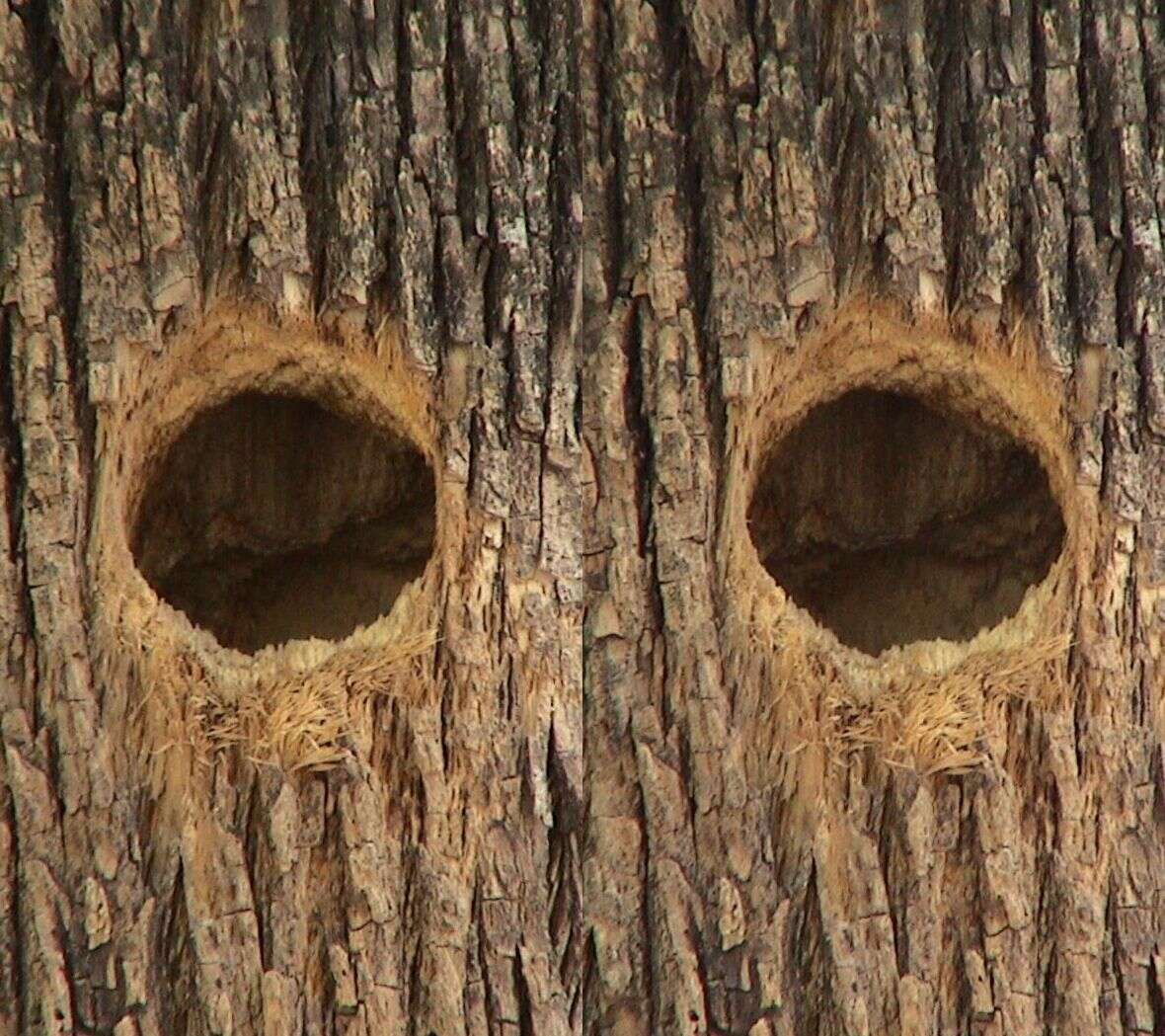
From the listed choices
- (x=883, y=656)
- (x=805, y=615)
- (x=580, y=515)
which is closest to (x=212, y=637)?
(x=580, y=515)

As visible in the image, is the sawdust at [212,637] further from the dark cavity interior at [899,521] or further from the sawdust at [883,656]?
the dark cavity interior at [899,521]

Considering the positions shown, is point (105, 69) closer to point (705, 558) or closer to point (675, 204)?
point (675, 204)

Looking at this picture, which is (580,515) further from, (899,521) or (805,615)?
(899,521)

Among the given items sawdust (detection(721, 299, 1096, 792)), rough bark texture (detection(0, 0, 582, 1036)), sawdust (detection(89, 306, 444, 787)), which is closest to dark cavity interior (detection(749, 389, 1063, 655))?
sawdust (detection(721, 299, 1096, 792))

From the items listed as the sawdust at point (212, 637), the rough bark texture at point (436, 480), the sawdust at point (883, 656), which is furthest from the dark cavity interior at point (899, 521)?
the sawdust at point (212, 637)

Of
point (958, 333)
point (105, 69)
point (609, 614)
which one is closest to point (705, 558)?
point (609, 614)

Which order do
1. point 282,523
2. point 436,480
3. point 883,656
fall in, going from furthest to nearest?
point 282,523 → point 883,656 → point 436,480

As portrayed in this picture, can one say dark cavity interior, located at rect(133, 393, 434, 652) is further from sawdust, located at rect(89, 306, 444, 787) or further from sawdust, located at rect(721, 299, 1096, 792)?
sawdust, located at rect(721, 299, 1096, 792)
